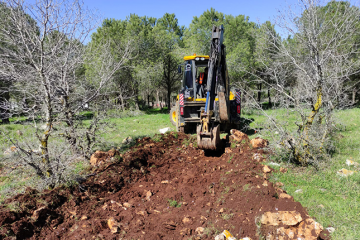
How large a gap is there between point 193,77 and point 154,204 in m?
5.78

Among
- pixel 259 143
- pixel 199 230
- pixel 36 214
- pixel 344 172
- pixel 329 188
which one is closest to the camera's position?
pixel 199 230

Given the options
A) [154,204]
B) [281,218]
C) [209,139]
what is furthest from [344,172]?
[154,204]

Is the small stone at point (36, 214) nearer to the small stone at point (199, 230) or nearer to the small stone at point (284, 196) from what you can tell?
the small stone at point (199, 230)

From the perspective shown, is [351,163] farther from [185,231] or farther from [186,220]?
[185,231]

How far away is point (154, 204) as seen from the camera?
4.57 meters

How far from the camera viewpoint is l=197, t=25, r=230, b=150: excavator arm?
19.7 ft

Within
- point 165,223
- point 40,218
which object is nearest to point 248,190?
point 165,223

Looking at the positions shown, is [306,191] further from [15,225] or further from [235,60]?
[235,60]

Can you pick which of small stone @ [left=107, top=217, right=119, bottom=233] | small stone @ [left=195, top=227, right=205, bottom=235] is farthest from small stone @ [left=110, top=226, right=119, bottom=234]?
small stone @ [left=195, top=227, right=205, bottom=235]

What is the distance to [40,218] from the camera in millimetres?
→ 3977

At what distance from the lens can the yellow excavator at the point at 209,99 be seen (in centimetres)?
609

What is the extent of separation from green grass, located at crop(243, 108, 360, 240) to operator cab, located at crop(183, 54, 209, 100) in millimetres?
4605

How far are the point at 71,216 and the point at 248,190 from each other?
10.1ft

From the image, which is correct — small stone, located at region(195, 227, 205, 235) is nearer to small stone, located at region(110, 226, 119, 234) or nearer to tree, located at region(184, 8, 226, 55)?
small stone, located at region(110, 226, 119, 234)
